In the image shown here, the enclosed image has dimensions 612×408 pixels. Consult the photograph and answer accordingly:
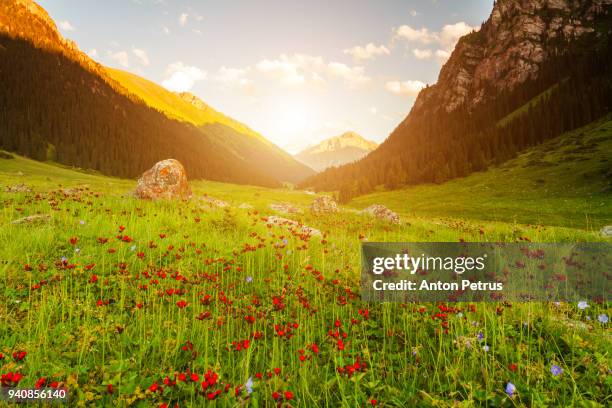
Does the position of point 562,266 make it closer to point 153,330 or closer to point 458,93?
point 153,330

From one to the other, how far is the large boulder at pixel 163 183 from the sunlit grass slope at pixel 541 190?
26.7 meters

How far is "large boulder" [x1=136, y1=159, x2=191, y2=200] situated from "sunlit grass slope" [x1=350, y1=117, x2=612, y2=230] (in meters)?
26.7

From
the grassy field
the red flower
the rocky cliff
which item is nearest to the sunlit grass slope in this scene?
the grassy field

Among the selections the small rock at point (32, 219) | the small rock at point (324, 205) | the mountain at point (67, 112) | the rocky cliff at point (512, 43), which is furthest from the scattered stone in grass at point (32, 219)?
the rocky cliff at point (512, 43)

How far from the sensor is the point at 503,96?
129250mm

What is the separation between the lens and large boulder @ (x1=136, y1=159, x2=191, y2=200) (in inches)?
733

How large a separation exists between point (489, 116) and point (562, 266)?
14833cm

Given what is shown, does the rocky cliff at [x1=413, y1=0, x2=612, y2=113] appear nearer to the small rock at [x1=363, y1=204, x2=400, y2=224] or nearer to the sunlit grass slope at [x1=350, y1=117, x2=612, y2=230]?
the sunlit grass slope at [x1=350, y1=117, x2=612, y2=230]

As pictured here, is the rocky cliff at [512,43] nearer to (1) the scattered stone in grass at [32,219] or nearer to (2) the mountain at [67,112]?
(2) the mountain at [67,112]

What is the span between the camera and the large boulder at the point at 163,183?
18.6m

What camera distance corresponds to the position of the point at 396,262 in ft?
21.6

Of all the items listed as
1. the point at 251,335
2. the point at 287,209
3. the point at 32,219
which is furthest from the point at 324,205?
the point at 251,335

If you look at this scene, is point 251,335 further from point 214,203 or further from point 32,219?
point 214,203

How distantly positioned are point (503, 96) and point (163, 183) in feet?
512
